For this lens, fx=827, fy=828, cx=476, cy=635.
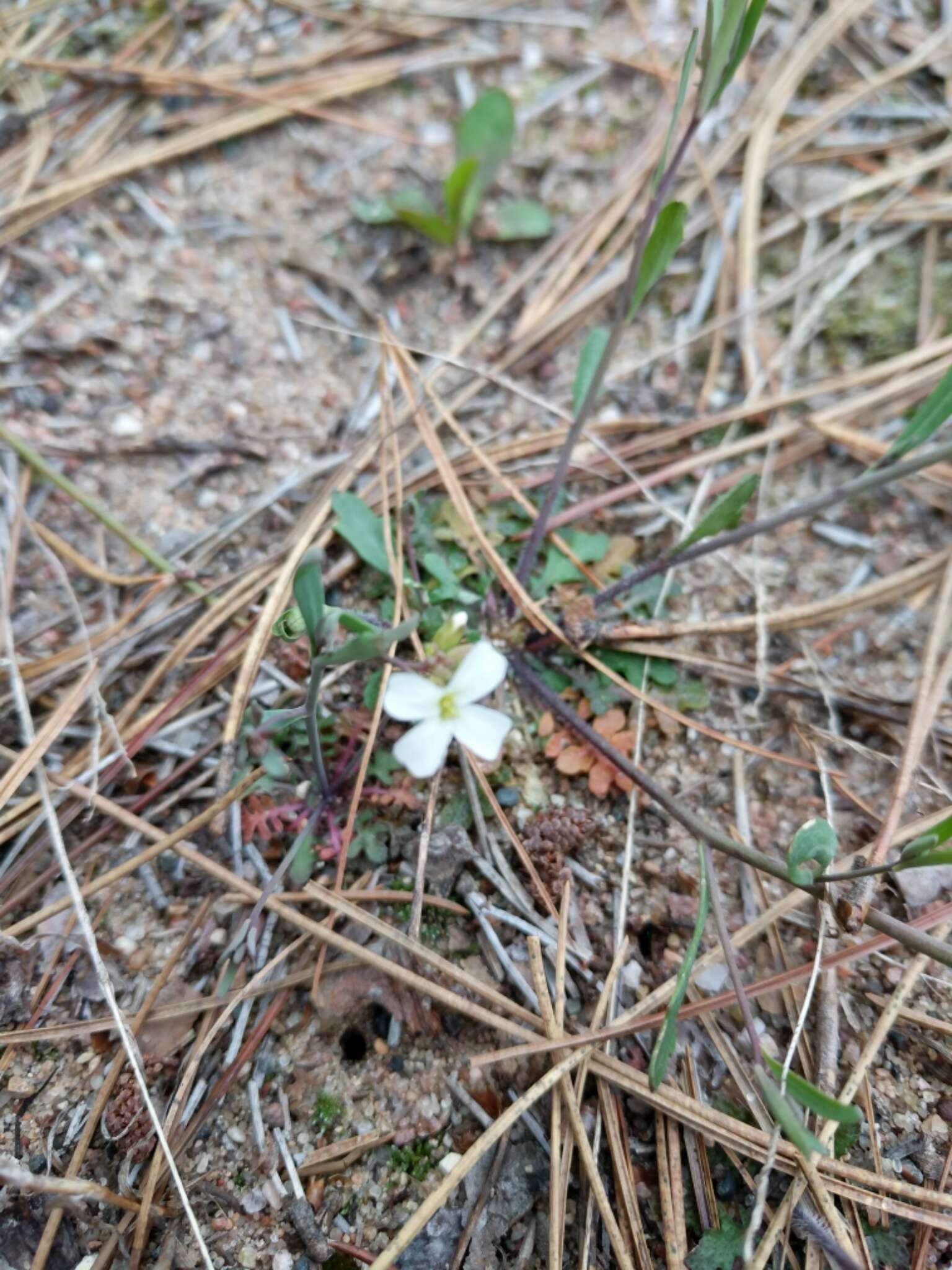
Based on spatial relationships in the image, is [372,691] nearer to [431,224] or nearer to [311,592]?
[311,592]

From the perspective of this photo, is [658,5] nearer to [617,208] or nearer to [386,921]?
[617,208]

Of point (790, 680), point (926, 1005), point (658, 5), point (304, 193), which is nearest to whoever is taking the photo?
point (926, 1005)

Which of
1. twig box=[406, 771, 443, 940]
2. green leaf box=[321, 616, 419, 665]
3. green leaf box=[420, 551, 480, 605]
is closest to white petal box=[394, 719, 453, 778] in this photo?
green leaf box=[321, 616, 419, 665]

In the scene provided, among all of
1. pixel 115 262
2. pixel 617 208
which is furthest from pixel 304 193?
pixel 617 208

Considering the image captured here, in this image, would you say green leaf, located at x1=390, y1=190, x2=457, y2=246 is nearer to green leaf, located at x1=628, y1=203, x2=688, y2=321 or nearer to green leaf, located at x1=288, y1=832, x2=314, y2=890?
green leaf, located at x1=628, y1=203, x2=688, y2=321

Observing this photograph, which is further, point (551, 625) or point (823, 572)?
point (823, 572)

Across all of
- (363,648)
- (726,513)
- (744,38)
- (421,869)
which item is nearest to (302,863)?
(421,869)
